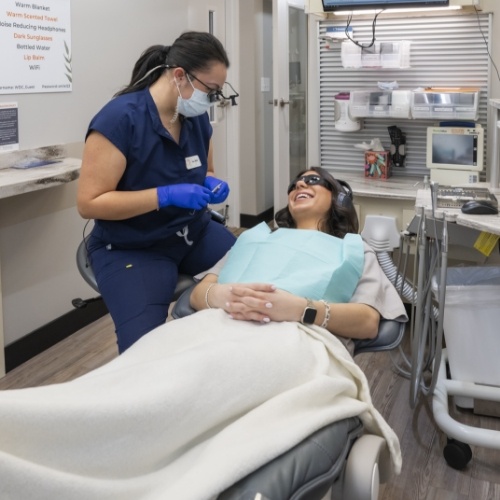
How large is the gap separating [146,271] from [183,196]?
0.80 feet

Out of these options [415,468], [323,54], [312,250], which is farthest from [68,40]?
[415,468]

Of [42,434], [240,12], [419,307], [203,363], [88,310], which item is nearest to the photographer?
[42,434]

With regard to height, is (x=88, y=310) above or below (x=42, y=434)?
below

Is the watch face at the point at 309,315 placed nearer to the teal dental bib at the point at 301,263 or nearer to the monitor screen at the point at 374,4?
the teal dental bib at the point at 301,263

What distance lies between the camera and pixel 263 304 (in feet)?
4.98

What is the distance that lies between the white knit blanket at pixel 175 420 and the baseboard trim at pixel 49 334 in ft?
4.99

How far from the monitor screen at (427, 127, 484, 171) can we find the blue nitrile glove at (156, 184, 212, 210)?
5.11ft

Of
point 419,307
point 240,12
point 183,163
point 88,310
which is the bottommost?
point 88,310

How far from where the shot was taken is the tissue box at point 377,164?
3250 millimetres

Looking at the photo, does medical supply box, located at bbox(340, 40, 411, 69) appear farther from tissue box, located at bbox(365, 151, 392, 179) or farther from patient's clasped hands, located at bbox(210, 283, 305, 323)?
patient's clasped hands, located at bbox(210, 283, 305, 323)

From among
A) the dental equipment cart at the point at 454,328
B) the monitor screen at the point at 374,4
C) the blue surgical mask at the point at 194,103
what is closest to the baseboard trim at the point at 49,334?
the blue surgical mask at the point at 194,103

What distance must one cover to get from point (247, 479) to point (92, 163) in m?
1.08

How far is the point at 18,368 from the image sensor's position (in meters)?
2.84

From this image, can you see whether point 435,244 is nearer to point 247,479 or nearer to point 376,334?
point 376,334
